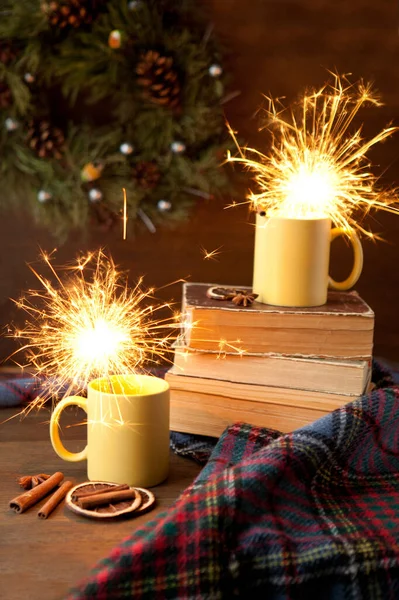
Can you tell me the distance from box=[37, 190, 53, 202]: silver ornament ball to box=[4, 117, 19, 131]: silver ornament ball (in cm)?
13

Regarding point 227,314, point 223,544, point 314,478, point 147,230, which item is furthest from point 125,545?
point 147,230

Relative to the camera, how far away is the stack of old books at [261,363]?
1004 mm

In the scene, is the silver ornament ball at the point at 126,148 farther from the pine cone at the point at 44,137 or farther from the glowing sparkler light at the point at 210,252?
the glowing sparkler light at the point at 210,252

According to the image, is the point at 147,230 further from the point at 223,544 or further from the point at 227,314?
the point at 223,544

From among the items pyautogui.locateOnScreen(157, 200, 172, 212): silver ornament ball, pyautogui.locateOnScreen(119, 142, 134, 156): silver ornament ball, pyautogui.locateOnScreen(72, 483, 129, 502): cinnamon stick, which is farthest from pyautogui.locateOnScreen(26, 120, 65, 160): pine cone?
pyautogui.locateOnScreen(72, 483, 129, 502): cinnamon stick

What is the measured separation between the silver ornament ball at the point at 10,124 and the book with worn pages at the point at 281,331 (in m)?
0.63

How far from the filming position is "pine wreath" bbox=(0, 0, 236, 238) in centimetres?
142

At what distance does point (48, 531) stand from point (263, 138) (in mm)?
957

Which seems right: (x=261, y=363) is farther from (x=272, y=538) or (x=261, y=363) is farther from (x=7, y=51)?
(x=7, y=51)

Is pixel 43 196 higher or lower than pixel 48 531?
higher

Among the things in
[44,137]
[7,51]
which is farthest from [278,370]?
[7,51]

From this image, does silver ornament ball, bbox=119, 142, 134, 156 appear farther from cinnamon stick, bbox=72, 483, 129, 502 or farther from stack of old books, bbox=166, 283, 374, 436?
cinnamon stick, bbox=72, 483, 129, 502

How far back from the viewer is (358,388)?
3.27ft

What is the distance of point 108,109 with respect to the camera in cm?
149
